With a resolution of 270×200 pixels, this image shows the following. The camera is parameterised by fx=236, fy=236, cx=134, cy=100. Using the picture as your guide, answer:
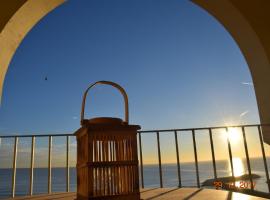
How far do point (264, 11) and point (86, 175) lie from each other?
158cm

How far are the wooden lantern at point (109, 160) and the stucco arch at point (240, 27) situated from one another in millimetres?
863

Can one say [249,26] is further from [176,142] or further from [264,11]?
[176,142]

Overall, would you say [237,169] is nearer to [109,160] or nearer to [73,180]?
[73,180]

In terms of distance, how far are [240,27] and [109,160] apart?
1.40 m

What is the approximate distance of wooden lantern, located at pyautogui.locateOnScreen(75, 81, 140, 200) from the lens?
94 cm

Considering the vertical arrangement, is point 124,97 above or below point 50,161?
above

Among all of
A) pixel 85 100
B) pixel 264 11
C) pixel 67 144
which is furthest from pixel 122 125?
pixel 67 144

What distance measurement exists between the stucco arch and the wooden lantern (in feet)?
2.83

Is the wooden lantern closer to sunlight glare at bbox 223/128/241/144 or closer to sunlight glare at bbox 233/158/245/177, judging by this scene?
sunlight glare at bbox 233/158/245/177

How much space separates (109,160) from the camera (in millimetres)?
974

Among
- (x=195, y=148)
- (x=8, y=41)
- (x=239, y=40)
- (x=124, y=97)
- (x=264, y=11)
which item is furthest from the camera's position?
(x=195, y=148)

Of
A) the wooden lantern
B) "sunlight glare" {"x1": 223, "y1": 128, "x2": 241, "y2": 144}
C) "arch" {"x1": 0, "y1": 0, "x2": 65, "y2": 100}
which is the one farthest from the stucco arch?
"sunlight glare" {"x1": 223, "y1": 128, "x2": 241, "y2": 144}

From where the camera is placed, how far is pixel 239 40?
1.82 meters

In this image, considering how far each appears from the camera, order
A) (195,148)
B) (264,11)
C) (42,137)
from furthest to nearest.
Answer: (42,137)
(195,148)
(264,11)
